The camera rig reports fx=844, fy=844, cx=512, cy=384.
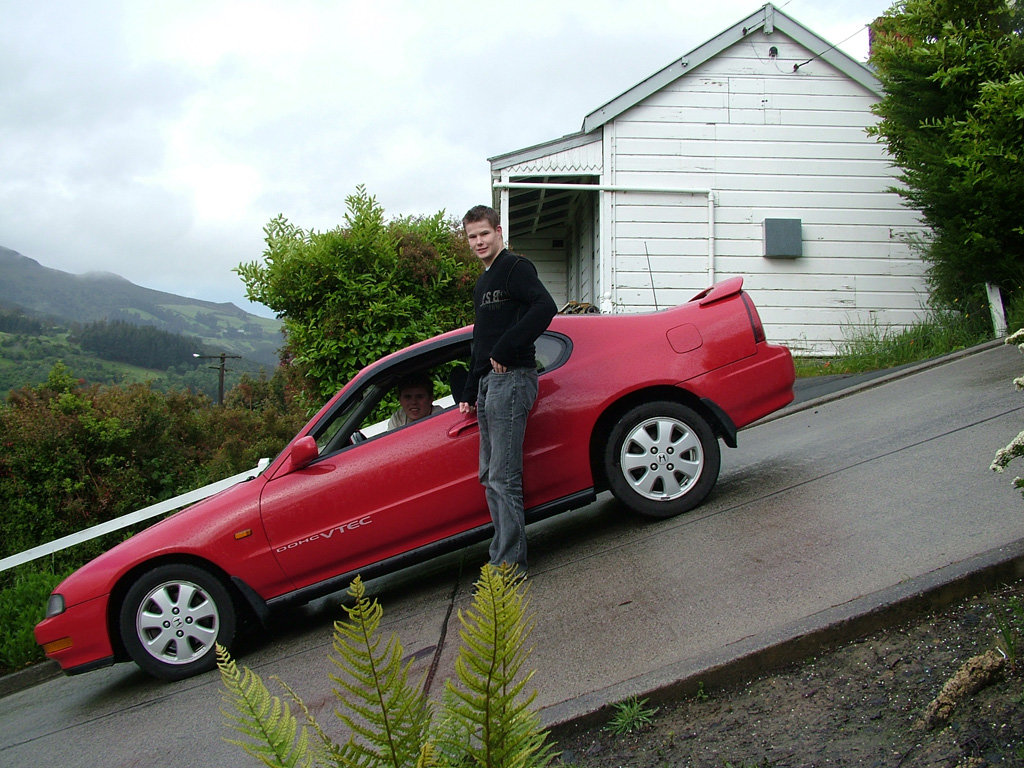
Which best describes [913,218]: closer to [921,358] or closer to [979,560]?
[921,358]

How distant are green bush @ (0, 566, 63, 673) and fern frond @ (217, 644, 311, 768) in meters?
6.65

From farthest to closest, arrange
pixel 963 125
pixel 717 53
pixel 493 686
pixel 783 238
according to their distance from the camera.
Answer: pixel 717 53 < pixel 783 238 < pixel 963 125 < pixel 493 686

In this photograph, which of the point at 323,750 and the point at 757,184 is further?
the point at 757,184

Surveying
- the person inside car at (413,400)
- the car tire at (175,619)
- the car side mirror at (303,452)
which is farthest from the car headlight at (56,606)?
the person inside car at (413,400)

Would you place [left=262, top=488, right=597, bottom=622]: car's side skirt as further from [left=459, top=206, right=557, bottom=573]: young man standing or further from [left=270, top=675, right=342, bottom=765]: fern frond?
[left=270, top=675, right=342, bottom=765]: fern frond

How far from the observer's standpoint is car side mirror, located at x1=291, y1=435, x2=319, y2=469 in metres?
5.16

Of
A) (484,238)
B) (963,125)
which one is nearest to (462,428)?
(484,238)

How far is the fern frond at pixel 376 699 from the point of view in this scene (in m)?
0.88

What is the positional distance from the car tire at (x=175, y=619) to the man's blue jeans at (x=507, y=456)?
5.66ft

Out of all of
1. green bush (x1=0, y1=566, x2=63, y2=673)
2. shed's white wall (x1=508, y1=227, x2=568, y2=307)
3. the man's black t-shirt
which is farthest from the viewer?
shed's white wall (x1=508, y1=227, x2=568, y2=307)

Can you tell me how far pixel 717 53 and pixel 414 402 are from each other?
964cm

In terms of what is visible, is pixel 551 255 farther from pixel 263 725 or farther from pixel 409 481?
pixel 263 725

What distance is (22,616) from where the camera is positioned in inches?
258

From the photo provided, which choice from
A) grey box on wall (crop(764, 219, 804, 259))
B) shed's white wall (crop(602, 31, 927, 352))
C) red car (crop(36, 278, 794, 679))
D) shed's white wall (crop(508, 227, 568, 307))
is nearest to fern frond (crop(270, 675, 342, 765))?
red car (crop(36, 278, 794, 679))
